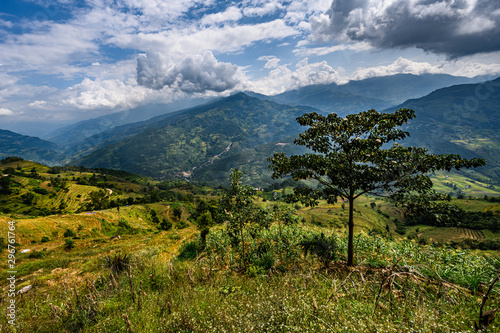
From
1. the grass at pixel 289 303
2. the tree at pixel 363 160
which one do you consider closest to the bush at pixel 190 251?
the grass at pixel 289 303

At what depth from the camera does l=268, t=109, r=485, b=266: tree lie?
6.44 metres

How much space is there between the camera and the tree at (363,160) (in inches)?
253

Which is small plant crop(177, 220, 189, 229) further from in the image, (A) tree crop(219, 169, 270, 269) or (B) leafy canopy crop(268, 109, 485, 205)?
(B) leafy canopy crop(268, 109, 485, 205)

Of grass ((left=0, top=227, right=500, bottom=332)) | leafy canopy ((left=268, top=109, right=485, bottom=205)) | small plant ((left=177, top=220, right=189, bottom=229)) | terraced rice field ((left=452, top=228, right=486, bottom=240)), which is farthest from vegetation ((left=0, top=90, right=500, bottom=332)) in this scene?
terraced rice field ((left=452, top=228, right=486, bottom=240))

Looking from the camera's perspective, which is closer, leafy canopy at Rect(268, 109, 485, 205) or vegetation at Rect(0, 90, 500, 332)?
vegetation at Rect(0, 90, 500, 332)

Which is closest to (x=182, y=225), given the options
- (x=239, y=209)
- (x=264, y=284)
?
(x=239, y=209)

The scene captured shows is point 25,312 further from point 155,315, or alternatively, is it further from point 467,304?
point 467,304

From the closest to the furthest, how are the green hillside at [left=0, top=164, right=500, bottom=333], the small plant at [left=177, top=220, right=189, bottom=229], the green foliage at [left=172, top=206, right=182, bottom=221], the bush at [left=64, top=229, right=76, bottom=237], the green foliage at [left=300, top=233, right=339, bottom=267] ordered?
the green hillside at [left=0, top=164, right=500, bottom=333] < the green foliage at [left=300, top=233, right=339, bottom=267] < the small plant at [left=177, top=220, right=189, bottom=229] < the bush at [left=64, top=229, right=76, bottom=237] < the green foliage at [left=172, top=206, right=182, bottom=221]

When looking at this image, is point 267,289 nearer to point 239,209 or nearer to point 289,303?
point 289,303

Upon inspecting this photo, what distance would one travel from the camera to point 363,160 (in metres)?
7.48

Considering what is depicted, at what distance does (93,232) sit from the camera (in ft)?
118

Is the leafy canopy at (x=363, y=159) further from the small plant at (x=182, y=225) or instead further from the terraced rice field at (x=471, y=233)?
the terraced rice field at (x=471, y=233)

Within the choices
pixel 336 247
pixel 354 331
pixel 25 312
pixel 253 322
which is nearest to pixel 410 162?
pixel 336 247

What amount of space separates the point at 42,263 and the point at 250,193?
13.9m
